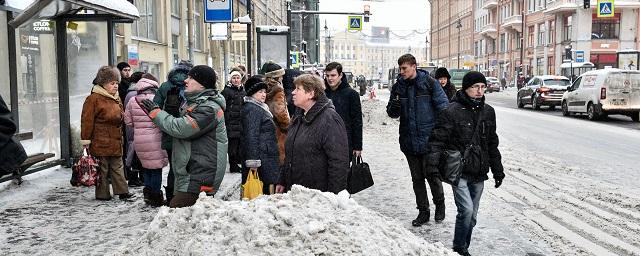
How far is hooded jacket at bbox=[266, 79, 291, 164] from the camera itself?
21.8 feet

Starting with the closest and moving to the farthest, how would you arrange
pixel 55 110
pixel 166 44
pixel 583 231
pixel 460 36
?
pixel 583 231 → pixel 55 110 → pixel 166 44 → pixel 460 36

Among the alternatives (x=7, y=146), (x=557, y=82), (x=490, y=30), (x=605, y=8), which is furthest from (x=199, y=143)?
(x=490, y=30)

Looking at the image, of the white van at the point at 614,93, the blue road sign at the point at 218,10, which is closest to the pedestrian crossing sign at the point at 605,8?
the white van at the point at 614,93

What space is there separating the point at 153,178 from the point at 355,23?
2588 cm

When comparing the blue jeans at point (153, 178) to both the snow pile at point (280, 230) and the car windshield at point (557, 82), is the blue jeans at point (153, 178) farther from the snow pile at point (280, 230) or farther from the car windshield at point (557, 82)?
the car windshield at point (557, 82)

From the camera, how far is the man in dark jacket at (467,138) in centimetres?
511

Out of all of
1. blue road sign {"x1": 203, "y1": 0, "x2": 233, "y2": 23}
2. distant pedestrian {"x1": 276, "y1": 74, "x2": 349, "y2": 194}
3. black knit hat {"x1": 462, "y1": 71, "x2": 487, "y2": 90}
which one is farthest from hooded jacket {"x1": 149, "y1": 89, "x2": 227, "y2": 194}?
blue road sign {"x1": 203, "y1": 0, "x2": 233, "y2": 23}

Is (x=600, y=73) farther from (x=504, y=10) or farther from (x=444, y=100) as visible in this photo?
(x=504, y=10)

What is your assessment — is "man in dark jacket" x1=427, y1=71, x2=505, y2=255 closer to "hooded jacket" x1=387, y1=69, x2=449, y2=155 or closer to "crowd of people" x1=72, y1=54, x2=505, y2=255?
"crowd of people" x1=72, y1=54, x2=505, y2=255

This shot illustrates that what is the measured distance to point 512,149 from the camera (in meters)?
13.3

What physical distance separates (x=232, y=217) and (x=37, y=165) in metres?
6.26

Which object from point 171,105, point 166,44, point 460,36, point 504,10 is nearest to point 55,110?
point 171,105

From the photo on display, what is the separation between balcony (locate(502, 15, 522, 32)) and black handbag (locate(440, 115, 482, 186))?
6738 centimetres

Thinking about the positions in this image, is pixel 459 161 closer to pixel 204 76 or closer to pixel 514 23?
pixel 204 76
